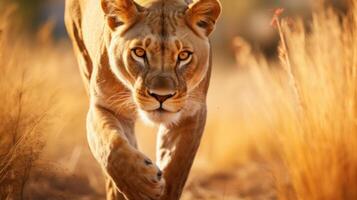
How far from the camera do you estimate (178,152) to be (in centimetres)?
489

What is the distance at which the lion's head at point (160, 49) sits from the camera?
4480mm

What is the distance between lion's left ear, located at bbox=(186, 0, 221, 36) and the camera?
4.75 m

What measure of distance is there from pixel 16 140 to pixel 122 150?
869mm

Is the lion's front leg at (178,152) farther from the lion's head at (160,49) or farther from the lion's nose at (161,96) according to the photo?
the lion's nose at (161,96)

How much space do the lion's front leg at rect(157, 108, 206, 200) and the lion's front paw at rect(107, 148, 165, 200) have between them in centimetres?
45

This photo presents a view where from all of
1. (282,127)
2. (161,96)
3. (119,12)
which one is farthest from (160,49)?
(282,127)

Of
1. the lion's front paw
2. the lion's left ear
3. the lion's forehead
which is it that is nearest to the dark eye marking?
the lion's left ear

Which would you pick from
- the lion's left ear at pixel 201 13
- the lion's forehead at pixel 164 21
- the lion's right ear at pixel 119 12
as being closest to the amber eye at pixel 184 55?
the lion's forehead at pixel 164 21

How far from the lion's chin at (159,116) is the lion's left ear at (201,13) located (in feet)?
1.43

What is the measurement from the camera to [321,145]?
14.1 ft

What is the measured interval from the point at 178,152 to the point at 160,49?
1.97 feet

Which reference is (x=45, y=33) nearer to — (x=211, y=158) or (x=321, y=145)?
(x=211, y=158)

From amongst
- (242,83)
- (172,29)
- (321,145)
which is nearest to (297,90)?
(321,145)

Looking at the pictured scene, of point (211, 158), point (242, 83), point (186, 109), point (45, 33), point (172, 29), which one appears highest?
point (172, 29)
